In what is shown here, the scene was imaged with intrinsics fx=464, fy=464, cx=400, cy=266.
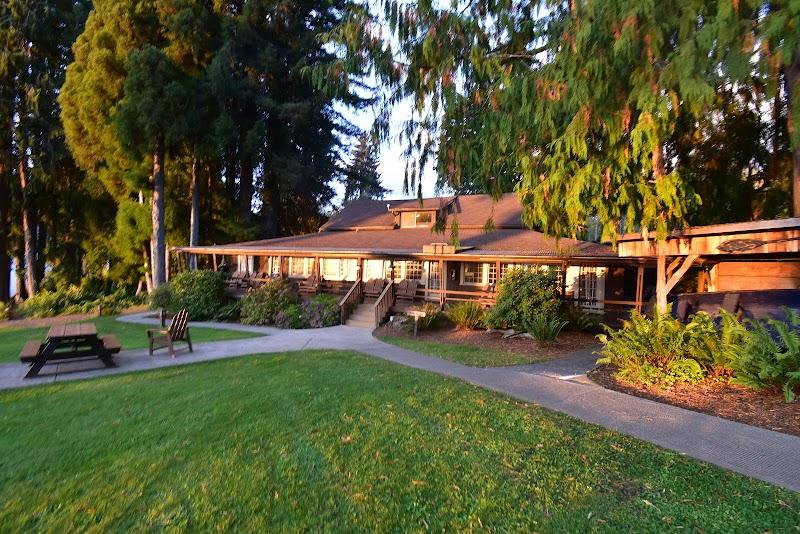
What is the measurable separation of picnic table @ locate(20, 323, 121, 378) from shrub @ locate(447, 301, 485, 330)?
28.7 ft

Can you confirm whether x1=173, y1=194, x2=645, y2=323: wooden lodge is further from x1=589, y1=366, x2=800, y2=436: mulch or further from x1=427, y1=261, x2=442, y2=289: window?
x1=589, y1=366, x2=800, y2=436: mulch

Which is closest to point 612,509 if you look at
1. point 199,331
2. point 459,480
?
point 459,480

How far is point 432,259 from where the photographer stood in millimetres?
16938

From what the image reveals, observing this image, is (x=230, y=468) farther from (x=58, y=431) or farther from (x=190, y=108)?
(x=190, y=108)

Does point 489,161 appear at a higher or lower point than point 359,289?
higher

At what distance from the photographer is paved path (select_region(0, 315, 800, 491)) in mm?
4121

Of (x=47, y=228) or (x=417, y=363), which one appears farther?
(x=47, y=228)

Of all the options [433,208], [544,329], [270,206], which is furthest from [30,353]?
[270,206]

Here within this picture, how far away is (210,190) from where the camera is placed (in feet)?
89.4

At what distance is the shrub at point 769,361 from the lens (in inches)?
212

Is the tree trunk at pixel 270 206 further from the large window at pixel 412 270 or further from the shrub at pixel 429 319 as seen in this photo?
the shrub at pixel 429 319

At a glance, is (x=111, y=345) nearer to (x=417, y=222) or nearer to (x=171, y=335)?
(x=171, y=335)

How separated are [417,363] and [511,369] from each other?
1754 mm

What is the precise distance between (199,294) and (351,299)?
6.74 metres
